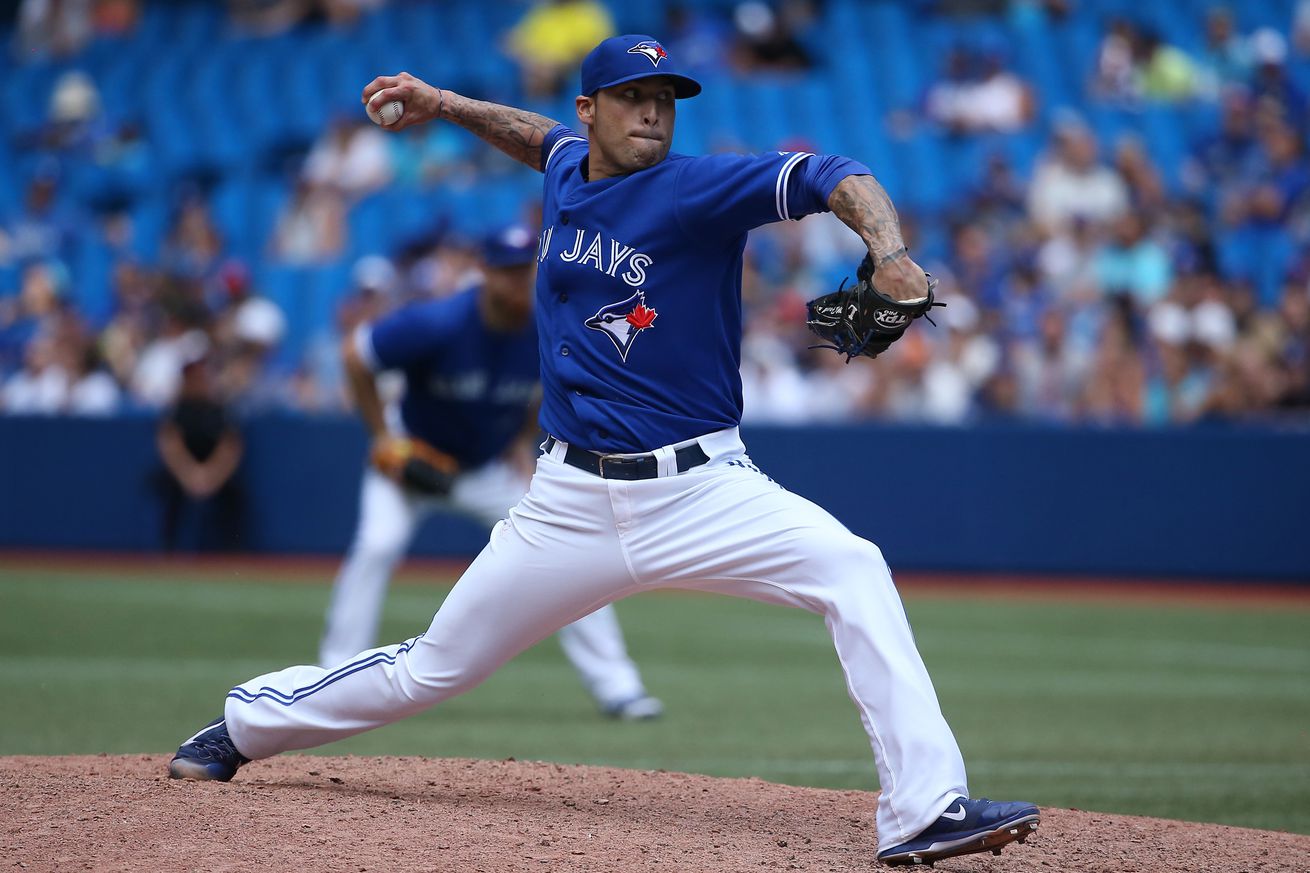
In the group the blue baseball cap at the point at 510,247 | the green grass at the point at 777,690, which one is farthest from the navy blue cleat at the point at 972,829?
the blue baseball cap at the point at 510,247

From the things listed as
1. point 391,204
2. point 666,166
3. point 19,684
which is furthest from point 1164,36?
point 666,166

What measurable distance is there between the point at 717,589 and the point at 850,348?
80 centimetres

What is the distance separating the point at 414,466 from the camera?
8.59 m

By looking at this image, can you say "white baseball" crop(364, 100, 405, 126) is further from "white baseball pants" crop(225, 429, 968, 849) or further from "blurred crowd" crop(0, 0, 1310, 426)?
"blurred crowd" crop(0, 0, 1310, 426)

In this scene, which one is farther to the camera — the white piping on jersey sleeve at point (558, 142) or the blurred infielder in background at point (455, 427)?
the blurred infielder in background at point (455, 427)

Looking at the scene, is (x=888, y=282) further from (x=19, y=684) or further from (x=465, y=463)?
(x=19, y=684)

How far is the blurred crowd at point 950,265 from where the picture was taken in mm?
13844

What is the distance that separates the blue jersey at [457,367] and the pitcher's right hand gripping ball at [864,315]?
14.1ft

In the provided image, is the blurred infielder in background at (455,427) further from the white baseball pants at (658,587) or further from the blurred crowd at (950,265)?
the blurred crowd at (950,265)

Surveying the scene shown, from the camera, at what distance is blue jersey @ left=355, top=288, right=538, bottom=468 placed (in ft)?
27.5

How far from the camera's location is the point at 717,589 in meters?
4.58

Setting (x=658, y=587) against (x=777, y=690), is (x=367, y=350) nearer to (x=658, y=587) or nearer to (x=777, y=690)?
(x=777, y=690)

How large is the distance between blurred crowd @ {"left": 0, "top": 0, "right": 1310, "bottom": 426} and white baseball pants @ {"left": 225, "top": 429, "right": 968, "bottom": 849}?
26.7 feet

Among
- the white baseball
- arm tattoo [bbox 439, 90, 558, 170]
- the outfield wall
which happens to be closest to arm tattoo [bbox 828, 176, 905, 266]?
arm tattoo [bbox 439, 90, 558, 170]
